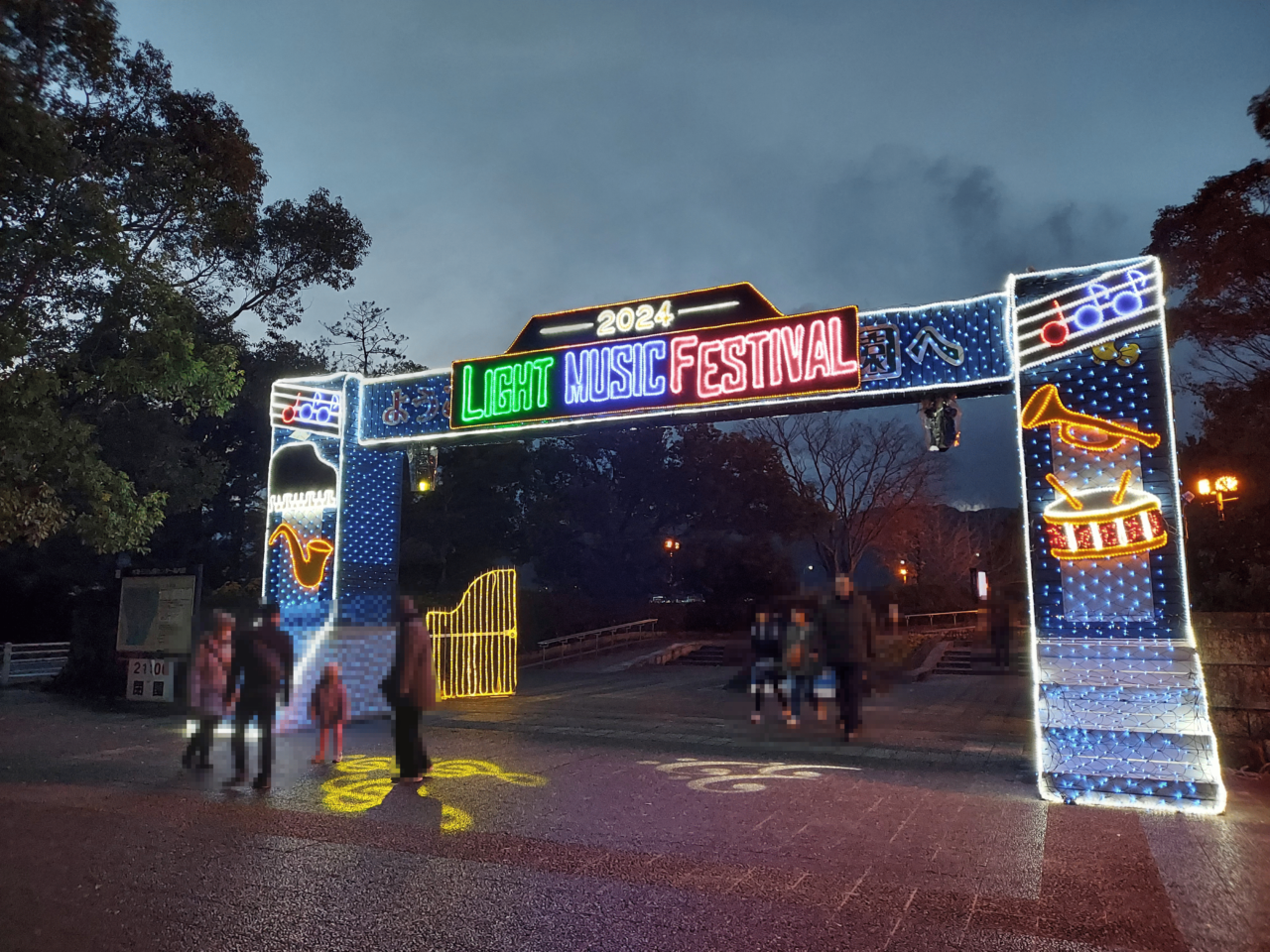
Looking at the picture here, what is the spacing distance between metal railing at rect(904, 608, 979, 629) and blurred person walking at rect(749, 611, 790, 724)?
25511mm

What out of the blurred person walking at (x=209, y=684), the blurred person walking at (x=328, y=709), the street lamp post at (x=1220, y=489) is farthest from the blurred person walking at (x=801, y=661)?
the street lamp post at (x=1220, y=489)

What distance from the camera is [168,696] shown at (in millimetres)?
13102

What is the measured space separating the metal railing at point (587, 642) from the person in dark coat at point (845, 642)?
1415 centimetres

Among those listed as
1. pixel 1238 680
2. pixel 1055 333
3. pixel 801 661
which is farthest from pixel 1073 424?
pixel 801 661

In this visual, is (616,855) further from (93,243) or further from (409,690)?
(93,243)

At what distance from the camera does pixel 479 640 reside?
1493cm

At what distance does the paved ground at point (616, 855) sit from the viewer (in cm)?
418

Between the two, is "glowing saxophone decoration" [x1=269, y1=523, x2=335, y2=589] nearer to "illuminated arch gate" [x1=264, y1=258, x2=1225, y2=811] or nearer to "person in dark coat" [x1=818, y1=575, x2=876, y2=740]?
"illuminated arch gate" [x1=264, y1=258, x2=1225, y2=811]

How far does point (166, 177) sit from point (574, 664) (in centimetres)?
1523

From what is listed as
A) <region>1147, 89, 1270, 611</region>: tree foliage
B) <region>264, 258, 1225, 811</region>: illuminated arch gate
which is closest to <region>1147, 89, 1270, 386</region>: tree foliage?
<region>1147, 89, 1270, 611</region>: tree foliage

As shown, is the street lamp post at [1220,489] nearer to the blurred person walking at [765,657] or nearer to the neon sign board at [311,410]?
the blurred person walking at [765,657]

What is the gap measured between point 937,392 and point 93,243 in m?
10.1

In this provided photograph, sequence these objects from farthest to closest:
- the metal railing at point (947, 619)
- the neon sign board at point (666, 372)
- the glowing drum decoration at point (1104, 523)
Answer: the metal railing at point (947, 619) → the neon sign board at point (666, 372) → the glowing drum decoration at point (1104, 523)

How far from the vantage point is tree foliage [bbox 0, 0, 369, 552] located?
10000mm
